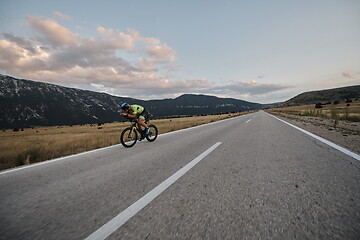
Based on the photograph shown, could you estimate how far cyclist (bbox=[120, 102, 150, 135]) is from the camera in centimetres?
718

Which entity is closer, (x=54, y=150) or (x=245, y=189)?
(x=245, y=189)

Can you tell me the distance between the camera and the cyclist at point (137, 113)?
7.18 meters

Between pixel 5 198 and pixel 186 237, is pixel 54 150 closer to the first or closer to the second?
pixel 5 198

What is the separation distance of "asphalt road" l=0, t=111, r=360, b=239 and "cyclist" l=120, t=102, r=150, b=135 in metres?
3.53

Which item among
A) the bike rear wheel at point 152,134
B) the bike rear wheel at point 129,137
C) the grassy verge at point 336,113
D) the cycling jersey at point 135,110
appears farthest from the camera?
the grassy verge at point 336,113

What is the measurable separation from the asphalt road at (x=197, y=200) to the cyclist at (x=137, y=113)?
3.53 m

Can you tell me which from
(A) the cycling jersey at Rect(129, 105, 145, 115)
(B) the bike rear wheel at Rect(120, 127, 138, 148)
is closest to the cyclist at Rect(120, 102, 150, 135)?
(A) the cycling jersey at Rect(129, 105, 145, 115)

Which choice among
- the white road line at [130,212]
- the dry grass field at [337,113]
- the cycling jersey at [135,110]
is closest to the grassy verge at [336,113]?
the dry grass field at [337,113]

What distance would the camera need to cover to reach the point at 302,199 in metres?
2.22

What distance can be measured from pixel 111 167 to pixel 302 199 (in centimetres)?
383

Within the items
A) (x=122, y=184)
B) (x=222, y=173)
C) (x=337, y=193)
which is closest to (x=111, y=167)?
(x=122, y=184)

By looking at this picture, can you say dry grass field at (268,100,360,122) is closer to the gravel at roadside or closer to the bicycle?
the gravel at roadside

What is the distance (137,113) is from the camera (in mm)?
7559

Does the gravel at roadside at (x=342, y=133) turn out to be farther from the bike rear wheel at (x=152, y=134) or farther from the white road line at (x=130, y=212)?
the bike rear wheel at (x=152, y=134)
